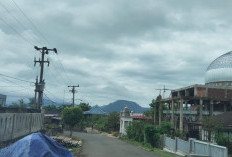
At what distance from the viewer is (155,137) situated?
3048cm

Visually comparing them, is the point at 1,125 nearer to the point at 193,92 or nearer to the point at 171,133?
the point at 171,133

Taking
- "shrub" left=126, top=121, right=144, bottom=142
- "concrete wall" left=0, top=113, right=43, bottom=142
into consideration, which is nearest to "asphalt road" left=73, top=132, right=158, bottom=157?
"shrub" left=126, top=121, right=144, bottom=142

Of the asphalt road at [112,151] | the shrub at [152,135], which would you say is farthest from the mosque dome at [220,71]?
the asphalt road at [112,151]

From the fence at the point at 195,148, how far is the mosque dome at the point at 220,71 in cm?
3016

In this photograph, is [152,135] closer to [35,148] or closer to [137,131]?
Answer: [137,131]

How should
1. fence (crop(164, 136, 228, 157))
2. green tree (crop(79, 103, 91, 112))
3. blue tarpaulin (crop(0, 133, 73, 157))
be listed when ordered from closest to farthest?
blue tarpaulin (crop(0, 133, 73, 157)) < fence (crop(164, 136, 228, 157)) < green tree (crop(79, 103, 91, 112))

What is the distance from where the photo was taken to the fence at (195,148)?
655 inches

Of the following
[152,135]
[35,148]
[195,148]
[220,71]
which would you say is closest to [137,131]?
[152,135]

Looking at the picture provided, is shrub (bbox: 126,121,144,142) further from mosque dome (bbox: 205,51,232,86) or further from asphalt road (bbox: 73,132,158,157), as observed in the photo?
mosque dome (bbox: 205,51,232,86)

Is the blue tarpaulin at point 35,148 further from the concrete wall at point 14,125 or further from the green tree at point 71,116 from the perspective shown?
the green tree at point 71,116

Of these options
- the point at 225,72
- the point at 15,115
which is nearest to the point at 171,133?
the point at 15,115

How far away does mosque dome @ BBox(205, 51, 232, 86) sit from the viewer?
53281 mm

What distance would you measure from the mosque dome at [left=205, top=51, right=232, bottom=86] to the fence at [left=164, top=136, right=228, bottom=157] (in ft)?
99.0

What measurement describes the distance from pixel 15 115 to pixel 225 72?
1624 inches
